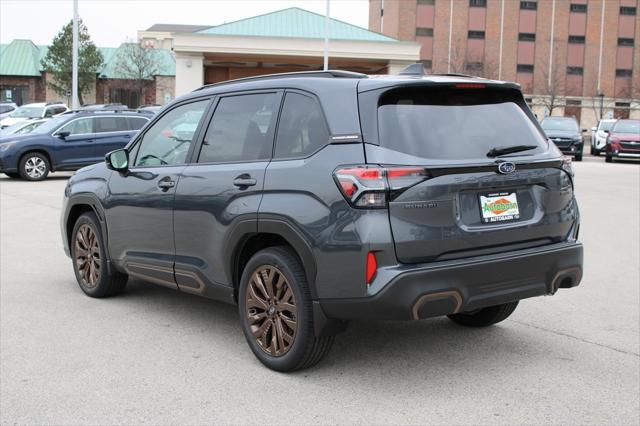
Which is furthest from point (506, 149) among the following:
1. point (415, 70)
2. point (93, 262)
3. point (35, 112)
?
point (35, 112)

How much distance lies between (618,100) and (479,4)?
18.9 meters

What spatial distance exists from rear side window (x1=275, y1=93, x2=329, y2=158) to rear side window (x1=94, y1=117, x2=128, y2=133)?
15.8 metres

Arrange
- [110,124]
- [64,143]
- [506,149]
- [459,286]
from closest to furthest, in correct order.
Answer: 1. [459,286]
2. [506,149]
3. [64,143]
4. [110,124]

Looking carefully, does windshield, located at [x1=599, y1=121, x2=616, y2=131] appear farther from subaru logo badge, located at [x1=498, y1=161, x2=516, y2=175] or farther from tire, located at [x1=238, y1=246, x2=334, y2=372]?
tire, located at [x1=238, y1=246, x2=334, y2=372]

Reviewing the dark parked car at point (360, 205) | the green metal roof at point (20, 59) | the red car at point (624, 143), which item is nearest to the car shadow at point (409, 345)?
the dark parked car at point (360, 205)

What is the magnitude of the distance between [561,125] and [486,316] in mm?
26465

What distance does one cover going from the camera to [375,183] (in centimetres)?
403

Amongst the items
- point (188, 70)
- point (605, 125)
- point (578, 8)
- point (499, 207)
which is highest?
point (578, 8)

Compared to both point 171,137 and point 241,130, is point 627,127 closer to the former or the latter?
point 171,137

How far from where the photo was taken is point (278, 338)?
462cm

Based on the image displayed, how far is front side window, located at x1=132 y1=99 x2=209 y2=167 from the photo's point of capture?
5559 millimetres

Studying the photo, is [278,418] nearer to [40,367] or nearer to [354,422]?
[354,422]

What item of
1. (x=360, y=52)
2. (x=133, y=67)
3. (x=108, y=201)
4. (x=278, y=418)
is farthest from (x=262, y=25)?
(x=278, y=418)

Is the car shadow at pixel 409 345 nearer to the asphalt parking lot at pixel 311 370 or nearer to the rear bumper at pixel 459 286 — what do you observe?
the asphalt parking lot at pixel 311 370
